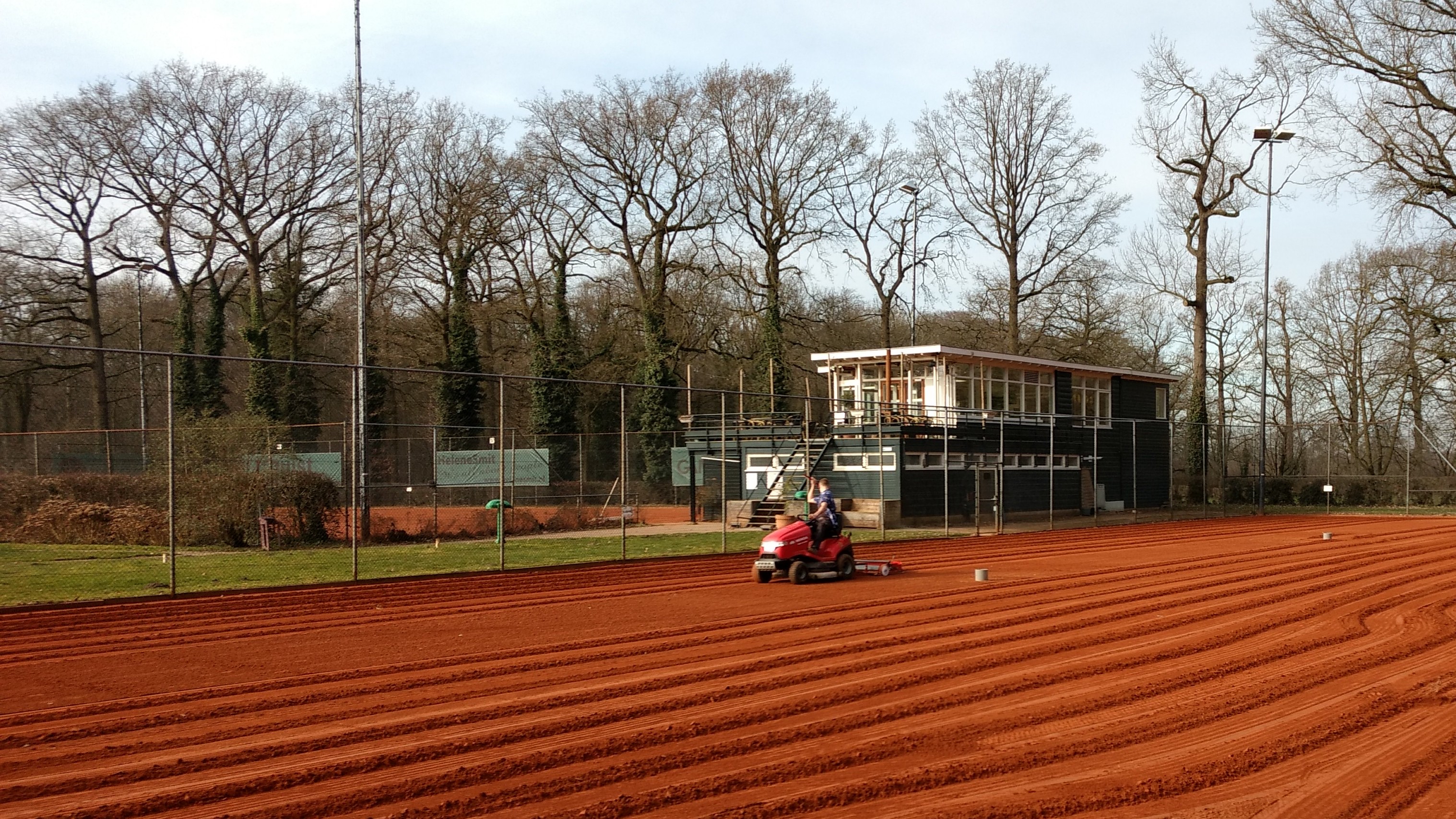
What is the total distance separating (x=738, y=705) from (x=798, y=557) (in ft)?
27.7

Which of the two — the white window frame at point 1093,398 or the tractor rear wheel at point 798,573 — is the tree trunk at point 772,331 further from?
the tractor rear wheel at point 798,573

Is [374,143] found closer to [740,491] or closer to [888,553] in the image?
[740,491]

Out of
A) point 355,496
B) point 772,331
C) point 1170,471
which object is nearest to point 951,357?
point 772,331

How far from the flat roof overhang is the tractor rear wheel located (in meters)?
18.3

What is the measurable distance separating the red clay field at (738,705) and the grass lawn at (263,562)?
76.0 inches

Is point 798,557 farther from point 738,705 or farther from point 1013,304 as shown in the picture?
point 1013,304

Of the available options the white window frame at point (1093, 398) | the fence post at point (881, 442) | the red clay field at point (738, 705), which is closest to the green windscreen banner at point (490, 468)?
the fence post at point (881, 442)

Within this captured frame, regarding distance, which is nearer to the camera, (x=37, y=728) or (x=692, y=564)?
(x=37, y=728)

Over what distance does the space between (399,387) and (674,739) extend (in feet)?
148

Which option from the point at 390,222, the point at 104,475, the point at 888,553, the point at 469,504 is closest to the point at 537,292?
the point at 390,222

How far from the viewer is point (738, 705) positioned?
823 cm

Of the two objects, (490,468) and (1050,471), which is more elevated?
(490,468)

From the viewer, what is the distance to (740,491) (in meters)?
35.2

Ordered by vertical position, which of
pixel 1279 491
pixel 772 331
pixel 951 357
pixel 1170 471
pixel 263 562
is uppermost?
pixel 772 331
